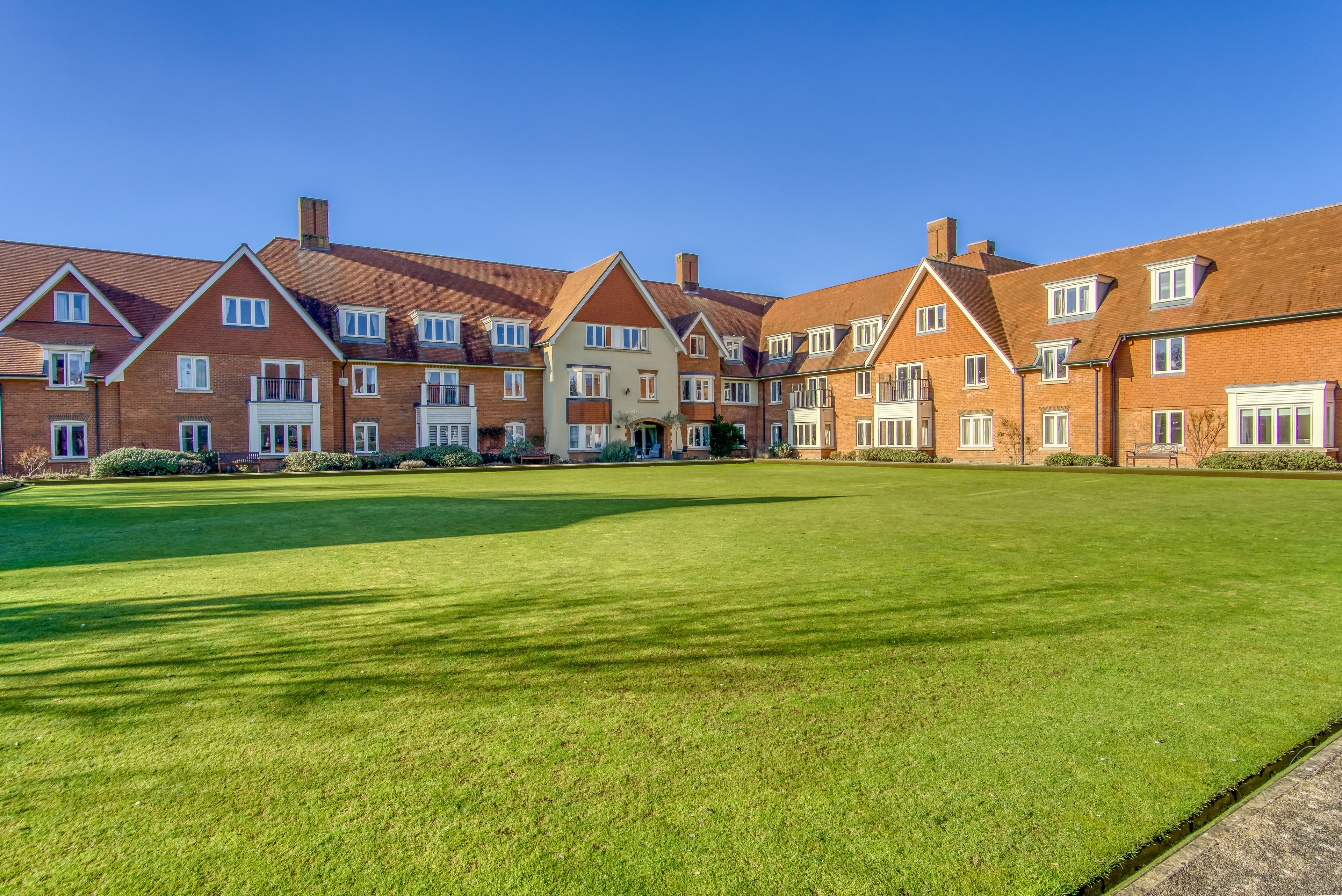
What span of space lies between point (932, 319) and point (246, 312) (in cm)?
3129

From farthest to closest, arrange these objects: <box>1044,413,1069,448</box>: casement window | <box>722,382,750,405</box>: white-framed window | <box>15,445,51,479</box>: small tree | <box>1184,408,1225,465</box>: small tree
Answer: <box>722,382,750,405</box>: white-framed window
<box>1044,413,1069,448</box>: casement window
<box>15,445,51,479</box>: small tree
<box>1184,408,1225,465</box>: small tree

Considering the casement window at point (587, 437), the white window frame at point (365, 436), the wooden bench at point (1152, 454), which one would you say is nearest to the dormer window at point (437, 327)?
the white window frame at point (365, 436)

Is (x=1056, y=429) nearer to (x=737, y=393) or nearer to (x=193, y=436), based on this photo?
(x=737, y=393)

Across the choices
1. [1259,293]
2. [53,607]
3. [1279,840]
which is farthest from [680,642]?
[1259,293]

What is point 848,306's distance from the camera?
43.0 meters

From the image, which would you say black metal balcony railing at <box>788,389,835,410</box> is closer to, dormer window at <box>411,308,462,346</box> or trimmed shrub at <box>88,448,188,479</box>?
dormer window at <box>411,308,462,346</box>

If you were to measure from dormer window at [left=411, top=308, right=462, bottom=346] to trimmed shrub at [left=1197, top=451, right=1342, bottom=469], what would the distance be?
31440 mm

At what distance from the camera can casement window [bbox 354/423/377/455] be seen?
34.5 m

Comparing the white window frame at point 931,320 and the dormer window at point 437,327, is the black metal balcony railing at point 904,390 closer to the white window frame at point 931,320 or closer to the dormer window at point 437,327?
the white window frame at point 931,320

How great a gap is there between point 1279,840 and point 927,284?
3576 centimetres

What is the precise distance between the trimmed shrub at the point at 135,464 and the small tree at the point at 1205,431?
36.3m

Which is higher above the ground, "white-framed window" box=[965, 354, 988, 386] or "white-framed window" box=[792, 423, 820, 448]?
"white-framed window" box=[965, 354, 988, 386]

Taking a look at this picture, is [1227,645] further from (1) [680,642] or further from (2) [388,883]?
(2) [388,883]

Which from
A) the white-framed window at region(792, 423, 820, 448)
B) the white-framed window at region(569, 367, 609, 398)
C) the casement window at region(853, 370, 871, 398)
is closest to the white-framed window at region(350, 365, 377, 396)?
the white-framed window at region(569, 367, 609, 398)
